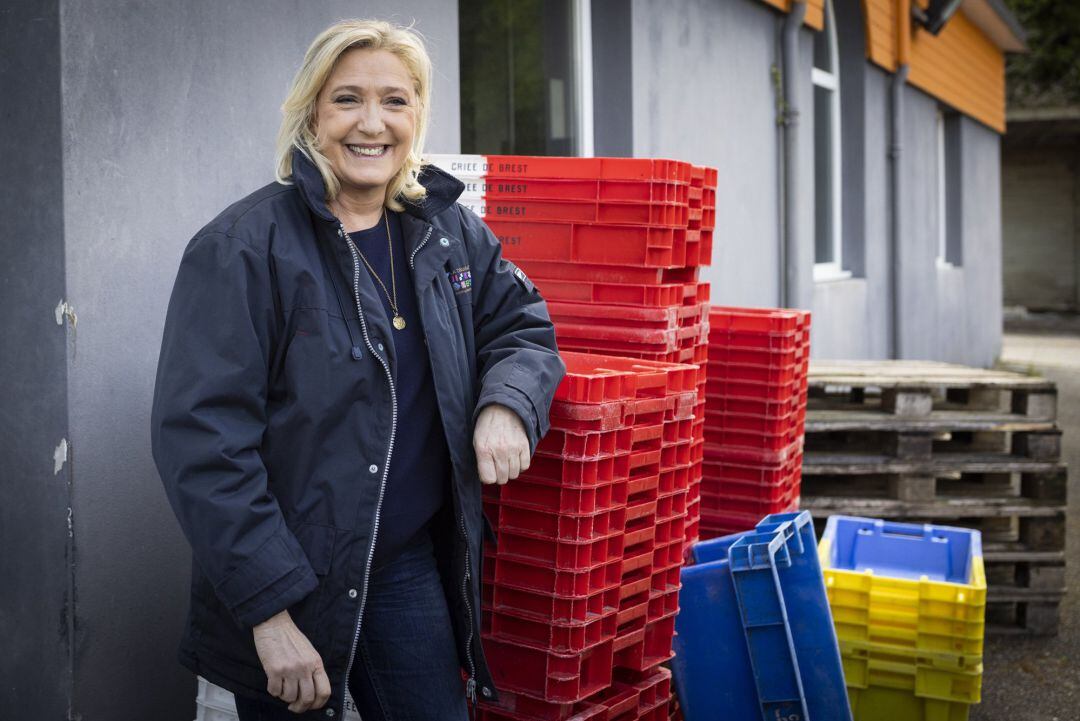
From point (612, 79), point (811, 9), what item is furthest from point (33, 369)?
point (811, 9)

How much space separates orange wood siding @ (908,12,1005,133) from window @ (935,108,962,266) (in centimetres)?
39

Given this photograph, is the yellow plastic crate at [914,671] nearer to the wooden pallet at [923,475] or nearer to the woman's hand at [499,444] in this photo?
the wooden pallet at [923,475]

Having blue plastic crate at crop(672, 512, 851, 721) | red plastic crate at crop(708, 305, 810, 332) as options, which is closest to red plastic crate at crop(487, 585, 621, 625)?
blue plastic crate at crop(672, 512, 851, 721)

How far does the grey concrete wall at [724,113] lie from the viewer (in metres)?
7.22

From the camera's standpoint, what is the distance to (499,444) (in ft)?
8.49

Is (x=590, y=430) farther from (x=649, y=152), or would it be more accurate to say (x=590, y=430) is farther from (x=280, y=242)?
(x=649, y=152)

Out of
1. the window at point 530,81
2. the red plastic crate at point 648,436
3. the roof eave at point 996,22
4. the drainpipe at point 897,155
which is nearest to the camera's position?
the red plastic crate at point 648,436

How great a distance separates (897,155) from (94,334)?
10.9 m

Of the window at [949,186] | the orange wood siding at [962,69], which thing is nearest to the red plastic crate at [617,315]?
the orange wood siding at [962,69]

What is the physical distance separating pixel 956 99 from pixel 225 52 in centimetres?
1417

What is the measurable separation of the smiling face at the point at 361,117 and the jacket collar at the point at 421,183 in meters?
0.08

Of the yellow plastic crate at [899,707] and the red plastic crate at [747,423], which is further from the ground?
the red plastic crate at [747,423]

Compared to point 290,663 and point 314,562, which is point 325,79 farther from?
point 290,663

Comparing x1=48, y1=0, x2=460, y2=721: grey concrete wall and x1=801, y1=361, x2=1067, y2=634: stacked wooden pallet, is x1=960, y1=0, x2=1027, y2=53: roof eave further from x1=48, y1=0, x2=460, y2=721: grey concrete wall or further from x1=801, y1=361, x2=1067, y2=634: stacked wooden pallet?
x1=48, y1=0, x2=460, y2=721: grey concrete wall
